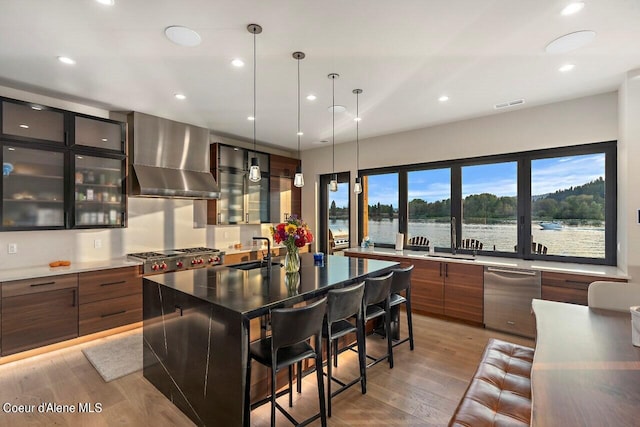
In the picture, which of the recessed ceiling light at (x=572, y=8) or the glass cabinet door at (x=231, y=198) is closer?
the recessed ceiling light at (x=572, y=8)

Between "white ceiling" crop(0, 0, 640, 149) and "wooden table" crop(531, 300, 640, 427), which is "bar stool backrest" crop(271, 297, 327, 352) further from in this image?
"white ceiling" crop(0, 0, 640, 149)

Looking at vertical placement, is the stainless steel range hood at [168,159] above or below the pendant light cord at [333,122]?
below

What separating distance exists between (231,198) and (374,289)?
3455 millimetres

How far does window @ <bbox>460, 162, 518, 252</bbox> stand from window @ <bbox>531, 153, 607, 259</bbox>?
0.25m

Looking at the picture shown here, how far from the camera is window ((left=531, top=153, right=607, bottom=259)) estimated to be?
146 inches

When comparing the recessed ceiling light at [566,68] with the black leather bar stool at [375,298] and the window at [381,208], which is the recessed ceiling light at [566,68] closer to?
the black leather bar stool at [375,298]

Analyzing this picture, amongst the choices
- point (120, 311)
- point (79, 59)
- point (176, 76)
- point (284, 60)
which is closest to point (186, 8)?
point (284, 60)

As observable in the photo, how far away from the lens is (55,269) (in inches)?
133

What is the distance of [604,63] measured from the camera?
2850 mm

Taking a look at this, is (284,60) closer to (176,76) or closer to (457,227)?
(176,76)

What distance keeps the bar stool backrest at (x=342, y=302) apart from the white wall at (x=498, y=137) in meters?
2.89

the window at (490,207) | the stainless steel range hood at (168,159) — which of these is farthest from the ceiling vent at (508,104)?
the stainless steel range hood at (168,159)

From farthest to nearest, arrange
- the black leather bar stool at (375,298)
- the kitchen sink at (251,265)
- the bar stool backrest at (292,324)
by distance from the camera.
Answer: the kitchen sink at (251,265)
the black leather bar stool at (375,298)
the bar stool backrest at (292,324)

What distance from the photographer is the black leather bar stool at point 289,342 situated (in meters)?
1.82
